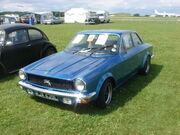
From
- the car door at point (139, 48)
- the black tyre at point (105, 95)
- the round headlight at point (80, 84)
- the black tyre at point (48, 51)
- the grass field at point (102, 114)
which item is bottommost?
the grass field at point (102, 114)

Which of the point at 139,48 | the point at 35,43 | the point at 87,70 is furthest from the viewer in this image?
the point at 35,43

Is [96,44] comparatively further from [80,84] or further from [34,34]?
[34,34]

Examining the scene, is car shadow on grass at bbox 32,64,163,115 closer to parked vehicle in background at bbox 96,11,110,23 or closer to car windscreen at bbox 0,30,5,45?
car windscreen at bbox 0,30,5,45

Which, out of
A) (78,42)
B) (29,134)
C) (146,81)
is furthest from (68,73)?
(146,81)

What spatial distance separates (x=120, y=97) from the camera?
185 inches

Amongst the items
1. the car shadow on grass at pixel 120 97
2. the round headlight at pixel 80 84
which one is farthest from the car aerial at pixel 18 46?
the round headlight at pixel 80 84

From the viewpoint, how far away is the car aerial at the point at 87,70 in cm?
358

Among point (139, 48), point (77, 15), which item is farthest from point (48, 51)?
point (77, 15)

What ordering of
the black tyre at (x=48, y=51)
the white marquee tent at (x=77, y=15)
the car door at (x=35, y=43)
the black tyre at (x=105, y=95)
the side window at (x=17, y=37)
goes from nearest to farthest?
the black tyre at (x=105, y=95) → the side window at (x=17, y=37) → the car door at (x=35, y=43) → the black tyre at (x=48, y=51) → the white marquee tent at (x=77, y=15)

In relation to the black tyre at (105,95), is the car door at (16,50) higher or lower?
higher

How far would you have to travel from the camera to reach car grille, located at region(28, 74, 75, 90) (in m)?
3.62

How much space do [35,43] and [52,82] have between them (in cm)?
348

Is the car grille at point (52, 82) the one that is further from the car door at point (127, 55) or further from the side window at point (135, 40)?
the side window at point (135, 40)

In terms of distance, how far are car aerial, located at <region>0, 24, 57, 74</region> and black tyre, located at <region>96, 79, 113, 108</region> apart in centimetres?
337
